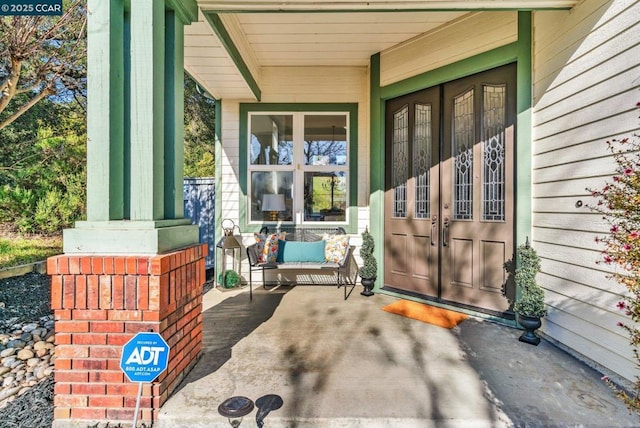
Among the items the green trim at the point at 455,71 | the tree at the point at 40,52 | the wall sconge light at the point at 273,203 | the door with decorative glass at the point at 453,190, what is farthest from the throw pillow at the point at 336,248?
the tree at the point at 40,52

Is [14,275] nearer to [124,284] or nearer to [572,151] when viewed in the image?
[124,284]

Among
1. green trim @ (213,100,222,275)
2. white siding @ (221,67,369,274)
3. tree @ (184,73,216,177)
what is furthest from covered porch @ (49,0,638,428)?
tree @ (184,73,216,177)

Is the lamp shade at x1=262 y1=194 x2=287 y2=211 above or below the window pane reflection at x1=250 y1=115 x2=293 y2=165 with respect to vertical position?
below

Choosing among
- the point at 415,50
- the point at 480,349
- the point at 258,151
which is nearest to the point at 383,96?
the point at 415,50

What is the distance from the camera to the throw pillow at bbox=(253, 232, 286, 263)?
443 centimetres

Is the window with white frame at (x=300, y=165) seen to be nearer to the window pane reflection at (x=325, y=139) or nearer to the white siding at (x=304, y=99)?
the window pane reflection at (x=325, y=139)

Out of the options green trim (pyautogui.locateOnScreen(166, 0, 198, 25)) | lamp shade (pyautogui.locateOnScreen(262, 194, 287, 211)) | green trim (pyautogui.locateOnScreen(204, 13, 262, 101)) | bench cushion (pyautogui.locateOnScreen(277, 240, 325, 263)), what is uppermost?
green trim (pyautogui.locateOnScreen(204, 13, 262, 101))

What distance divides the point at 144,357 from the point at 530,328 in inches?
113

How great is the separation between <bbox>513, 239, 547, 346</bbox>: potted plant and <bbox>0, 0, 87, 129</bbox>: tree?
15.3ft

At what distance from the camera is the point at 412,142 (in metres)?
4.14

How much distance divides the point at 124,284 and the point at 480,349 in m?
2.61

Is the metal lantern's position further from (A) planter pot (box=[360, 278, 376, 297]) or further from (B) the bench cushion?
(A) planter pot (box=[360, 278, 376, 297])

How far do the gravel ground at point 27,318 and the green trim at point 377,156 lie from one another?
3467 millimetres

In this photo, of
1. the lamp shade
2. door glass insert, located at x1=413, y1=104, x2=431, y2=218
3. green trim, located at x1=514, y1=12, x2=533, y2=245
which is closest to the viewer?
green trim, located at x1=514, y1=12, x2=533, y2=245
